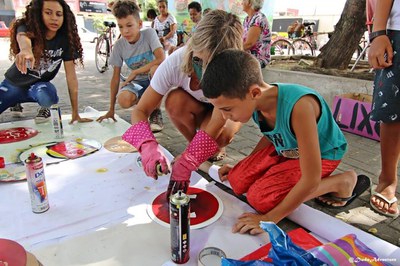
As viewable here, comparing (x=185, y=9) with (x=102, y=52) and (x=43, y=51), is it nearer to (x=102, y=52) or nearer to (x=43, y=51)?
(x=102, y=52)

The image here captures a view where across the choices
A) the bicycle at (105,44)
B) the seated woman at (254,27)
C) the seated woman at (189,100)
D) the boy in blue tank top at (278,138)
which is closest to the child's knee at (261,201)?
the boy in blue tank top at (278,138)

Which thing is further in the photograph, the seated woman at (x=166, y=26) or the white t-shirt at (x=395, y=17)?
the seated woman at (x=166, y=26)

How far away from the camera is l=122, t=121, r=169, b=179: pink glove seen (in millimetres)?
1440

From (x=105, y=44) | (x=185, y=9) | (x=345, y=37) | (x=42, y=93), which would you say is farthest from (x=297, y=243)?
(x=185, y=9)

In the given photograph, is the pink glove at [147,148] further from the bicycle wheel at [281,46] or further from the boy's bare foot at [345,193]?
the bicycle wheel at [281,46]

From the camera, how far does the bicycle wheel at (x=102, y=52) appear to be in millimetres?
6596

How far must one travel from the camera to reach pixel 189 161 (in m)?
1.46

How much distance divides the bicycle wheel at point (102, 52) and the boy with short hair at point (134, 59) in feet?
13.3

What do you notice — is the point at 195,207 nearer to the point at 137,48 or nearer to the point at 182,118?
the point at 182,118

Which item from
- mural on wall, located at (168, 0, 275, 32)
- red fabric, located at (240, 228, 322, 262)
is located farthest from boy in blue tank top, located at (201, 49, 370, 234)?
mural on wall, located at (168, 0, 275, 32)

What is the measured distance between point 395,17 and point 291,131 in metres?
0.87

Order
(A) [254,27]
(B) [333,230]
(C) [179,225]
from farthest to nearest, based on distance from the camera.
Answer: (A) [254,27] → (B) [333,230] → (C) [179,225]

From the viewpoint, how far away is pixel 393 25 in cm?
155

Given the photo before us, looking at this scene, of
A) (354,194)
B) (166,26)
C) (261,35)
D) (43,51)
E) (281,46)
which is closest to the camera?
(354,194)
